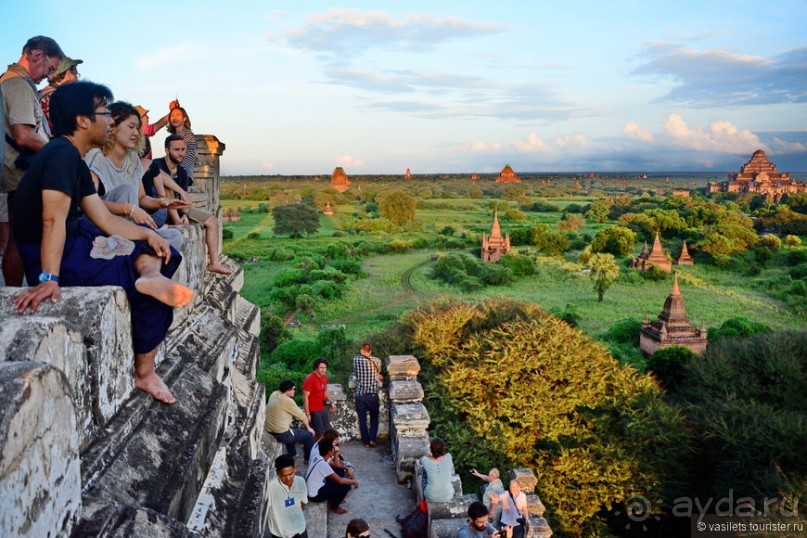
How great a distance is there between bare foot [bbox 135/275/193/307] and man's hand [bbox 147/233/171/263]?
0.67 ft

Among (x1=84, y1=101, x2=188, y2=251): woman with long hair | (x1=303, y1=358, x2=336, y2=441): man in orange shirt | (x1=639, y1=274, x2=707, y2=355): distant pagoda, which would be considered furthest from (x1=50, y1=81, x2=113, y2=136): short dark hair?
(x1=639, y1=274, x2=707, y2=355): distant pagoda

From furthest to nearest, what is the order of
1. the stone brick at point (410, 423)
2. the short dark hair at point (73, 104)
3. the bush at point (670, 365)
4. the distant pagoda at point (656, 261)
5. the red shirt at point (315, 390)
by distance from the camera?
the distant pagoda at point (656, 261) → the bush at point (670, 365) → the stone brick at point (410, 423) → the red shirt at point (315, 390) → the short dark hair at point (73, 104)

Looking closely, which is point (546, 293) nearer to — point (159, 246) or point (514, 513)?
point (514, 513)

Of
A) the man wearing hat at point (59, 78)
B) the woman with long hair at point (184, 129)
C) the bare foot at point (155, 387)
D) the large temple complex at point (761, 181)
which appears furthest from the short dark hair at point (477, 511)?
the large temple complex at point (761, 181)

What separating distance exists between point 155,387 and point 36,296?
0.53 m

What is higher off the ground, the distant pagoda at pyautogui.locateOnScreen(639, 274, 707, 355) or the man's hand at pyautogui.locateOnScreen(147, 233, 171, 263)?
the man's hand at pyautogui.locateOnScreen(147, 233, 171, 263)

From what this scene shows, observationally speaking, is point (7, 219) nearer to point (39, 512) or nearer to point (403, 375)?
point (39, 512)

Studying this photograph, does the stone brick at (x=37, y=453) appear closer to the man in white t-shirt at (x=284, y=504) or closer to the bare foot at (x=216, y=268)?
the man in white t-shirt at (x=284, y=504)

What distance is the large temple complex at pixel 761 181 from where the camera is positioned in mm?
87056

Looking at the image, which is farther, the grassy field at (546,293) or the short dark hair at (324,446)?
the grassy field at (546,293)

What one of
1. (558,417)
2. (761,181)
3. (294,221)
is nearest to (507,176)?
Result: (761,181)

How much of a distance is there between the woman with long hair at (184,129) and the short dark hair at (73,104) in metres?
3.12

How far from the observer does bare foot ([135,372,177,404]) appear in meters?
2.20

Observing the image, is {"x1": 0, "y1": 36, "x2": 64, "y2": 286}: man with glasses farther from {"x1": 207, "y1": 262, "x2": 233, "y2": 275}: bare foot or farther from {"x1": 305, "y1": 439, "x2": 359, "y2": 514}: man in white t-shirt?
{"x1": 305, "y1": 439, "x2": 359, "y2": 514}: man in white t-shirt
